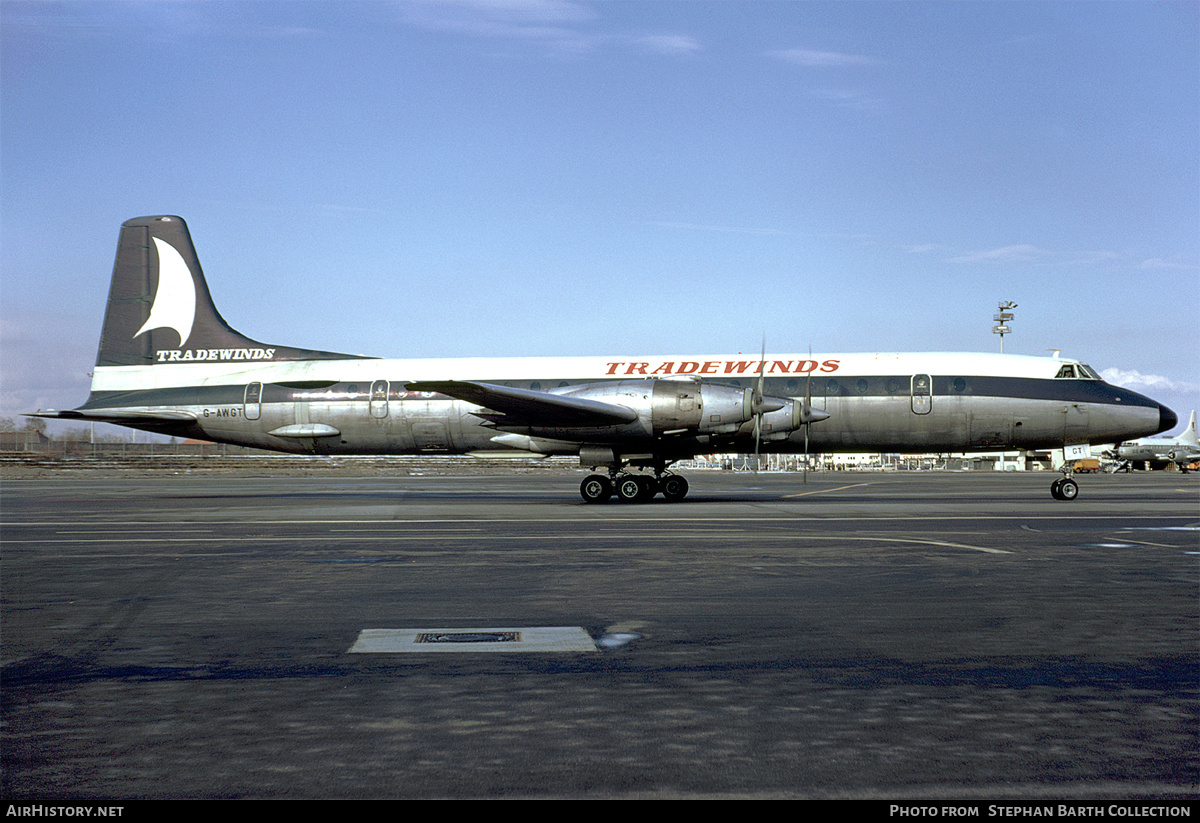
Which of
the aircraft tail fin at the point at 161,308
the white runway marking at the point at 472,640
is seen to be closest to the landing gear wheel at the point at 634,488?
the aircraft tail fin at the point at 161,308

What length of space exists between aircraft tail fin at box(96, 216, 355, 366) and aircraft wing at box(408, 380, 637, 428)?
10.7 meters

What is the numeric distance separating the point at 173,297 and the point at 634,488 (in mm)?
18495

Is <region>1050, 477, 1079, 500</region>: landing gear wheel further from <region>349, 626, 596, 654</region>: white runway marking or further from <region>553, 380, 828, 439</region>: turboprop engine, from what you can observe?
<region>349, 626, 596, 654</region>: white runway marking

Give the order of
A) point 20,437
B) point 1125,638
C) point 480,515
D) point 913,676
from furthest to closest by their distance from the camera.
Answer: point 20,437 → point 480,515 → point 1125,638 → point 913,676

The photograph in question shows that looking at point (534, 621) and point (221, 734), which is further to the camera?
point (534, 621)

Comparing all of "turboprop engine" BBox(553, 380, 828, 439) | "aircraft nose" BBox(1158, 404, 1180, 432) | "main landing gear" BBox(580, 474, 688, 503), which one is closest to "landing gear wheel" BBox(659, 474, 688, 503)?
"main landing gear" BBox(580, 474, 688, 503)

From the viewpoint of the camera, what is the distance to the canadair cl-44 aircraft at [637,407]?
81.4 ft

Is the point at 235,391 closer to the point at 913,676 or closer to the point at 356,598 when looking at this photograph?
the point at 356,598

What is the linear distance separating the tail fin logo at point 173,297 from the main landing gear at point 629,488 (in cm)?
1635

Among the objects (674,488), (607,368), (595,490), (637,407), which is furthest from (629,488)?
(607,368)

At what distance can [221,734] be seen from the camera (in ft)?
15.2

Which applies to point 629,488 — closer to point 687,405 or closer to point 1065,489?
point 687,405
